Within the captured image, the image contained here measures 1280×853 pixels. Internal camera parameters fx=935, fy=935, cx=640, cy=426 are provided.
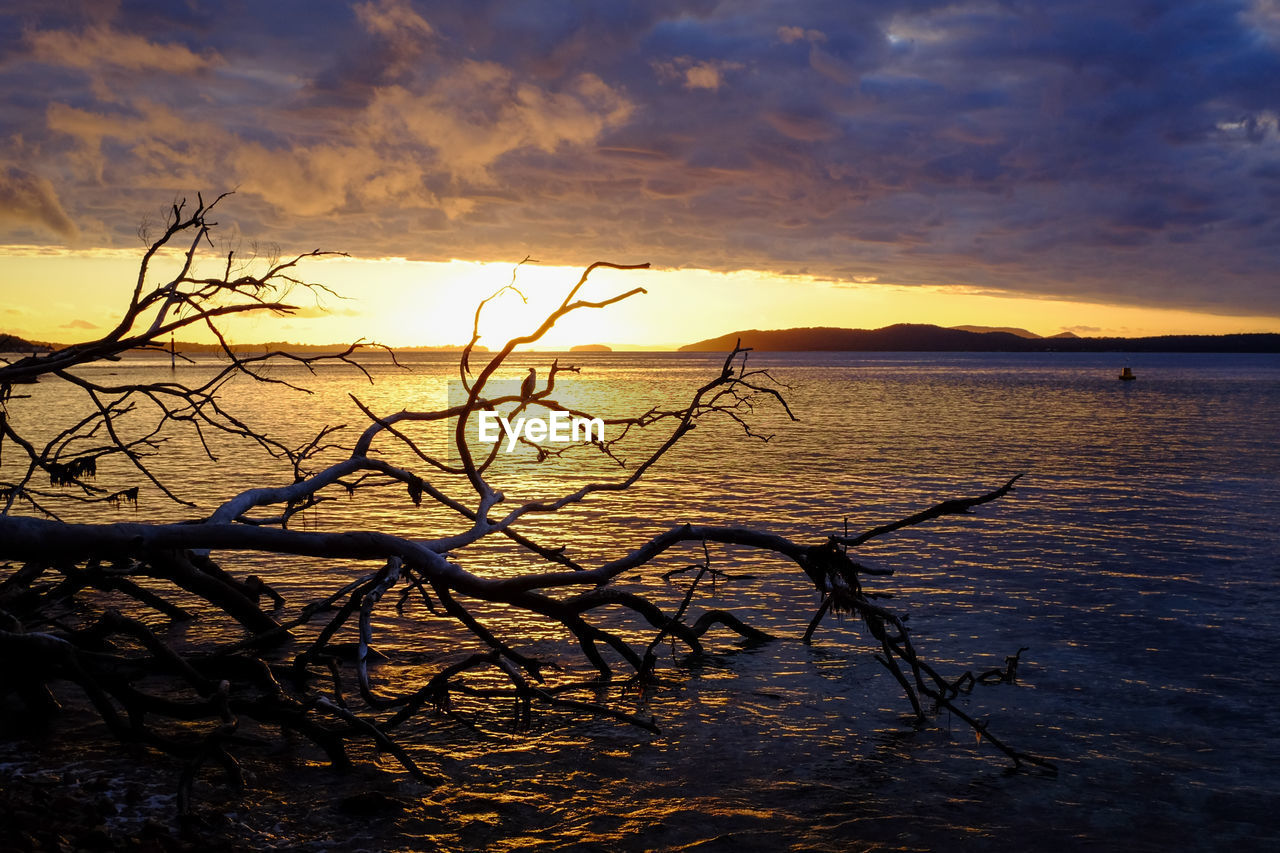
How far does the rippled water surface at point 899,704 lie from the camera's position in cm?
767

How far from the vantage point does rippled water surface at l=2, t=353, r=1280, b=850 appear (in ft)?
25.2

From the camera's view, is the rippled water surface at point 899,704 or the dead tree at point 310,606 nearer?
the dead tree at point 310,606

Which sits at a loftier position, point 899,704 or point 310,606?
point 310,606

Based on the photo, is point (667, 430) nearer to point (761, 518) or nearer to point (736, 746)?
point (761, 518)

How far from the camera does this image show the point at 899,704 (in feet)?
34.1

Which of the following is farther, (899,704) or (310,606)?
(899,704)

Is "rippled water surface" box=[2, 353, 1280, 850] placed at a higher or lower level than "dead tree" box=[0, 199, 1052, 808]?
lower

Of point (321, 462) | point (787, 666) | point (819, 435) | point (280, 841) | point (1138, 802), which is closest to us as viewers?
point (280, 841)

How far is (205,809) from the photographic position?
7336 millimetres

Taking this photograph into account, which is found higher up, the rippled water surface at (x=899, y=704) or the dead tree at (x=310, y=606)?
the dead tree at (x=310, y=606)

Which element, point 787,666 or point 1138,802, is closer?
point 1138,802

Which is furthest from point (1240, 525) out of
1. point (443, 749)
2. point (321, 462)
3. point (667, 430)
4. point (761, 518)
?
→ point (667, 430)

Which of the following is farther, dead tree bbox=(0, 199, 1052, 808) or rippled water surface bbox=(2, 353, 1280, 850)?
rippled water surface bbox=(2, 353, 1280, 850)

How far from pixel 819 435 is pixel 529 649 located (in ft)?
116
